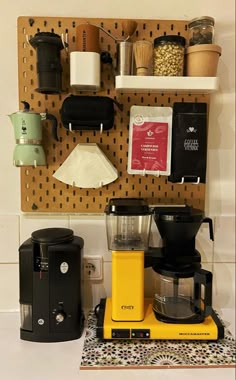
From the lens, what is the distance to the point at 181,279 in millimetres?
1207

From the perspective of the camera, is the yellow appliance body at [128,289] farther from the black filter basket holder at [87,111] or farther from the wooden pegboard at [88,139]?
the black filter basket holder at [87,111]

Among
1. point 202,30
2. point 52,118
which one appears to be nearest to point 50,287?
point 52,118

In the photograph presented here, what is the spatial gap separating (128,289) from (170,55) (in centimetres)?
81

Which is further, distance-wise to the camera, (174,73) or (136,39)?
(136,39)

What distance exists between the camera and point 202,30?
1203 millimetres

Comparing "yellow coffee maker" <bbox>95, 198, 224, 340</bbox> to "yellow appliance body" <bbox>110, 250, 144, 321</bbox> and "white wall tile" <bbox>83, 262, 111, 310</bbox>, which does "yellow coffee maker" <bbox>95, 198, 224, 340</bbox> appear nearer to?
"yellow appliance body" <bbox>110, 250, 144, 321</bbox>

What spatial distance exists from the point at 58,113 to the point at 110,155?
0.26 meters

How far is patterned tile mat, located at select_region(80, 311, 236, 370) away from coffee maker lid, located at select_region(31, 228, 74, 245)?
0.35m

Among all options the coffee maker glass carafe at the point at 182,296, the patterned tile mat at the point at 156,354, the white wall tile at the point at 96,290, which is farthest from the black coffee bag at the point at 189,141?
the patterned tile mat at the point at 156,354

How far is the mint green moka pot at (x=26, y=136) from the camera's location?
3.95ft

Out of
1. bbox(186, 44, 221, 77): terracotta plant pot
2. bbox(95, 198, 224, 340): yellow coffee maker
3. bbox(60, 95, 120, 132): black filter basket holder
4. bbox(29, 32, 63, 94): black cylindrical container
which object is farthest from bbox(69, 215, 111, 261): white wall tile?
bbox(186, 44, 221, 77): terracotta plant pot

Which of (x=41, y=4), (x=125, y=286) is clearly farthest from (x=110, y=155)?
(x=41, y=4)

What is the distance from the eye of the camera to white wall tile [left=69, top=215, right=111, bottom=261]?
1.37 m

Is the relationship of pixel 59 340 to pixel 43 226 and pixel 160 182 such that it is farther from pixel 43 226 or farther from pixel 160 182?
pixel 160 182
